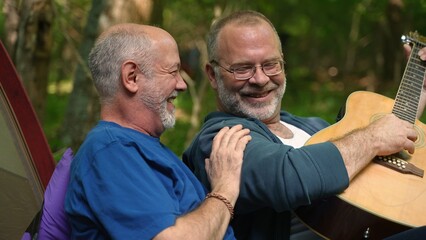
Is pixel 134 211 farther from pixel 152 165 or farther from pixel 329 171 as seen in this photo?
pixel 329 171

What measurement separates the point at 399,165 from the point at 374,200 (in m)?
0.27

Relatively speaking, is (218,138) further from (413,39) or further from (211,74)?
(413,39)

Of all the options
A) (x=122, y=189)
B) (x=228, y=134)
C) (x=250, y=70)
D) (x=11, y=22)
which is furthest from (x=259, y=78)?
(x=11, y=22)

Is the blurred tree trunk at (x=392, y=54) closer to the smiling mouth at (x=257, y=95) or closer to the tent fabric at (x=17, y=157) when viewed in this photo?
the smiling mouth at (x=257, y=95)

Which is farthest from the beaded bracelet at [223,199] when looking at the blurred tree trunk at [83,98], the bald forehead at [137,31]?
the blurred tree trunk at [83,98]

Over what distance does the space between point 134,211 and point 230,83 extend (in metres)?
1.02

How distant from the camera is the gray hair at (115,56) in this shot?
232 centimetres

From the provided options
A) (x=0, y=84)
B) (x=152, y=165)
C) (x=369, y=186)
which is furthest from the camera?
(x=0, y=84)

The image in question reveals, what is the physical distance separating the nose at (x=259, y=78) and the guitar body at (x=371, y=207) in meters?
0.31

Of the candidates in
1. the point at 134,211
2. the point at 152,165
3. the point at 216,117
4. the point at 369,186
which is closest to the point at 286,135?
the point at 216,117

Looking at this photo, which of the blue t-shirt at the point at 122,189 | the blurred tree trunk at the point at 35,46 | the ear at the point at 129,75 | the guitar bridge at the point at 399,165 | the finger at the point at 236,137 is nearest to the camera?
the blue t-shirt at the point at 122,189

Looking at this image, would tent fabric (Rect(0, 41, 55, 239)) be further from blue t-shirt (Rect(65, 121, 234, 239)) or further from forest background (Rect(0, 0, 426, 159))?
forest background (Rect(0, 0, 426, 159))

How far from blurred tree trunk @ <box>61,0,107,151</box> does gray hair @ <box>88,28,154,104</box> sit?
287 cm

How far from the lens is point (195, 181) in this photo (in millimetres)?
2428
